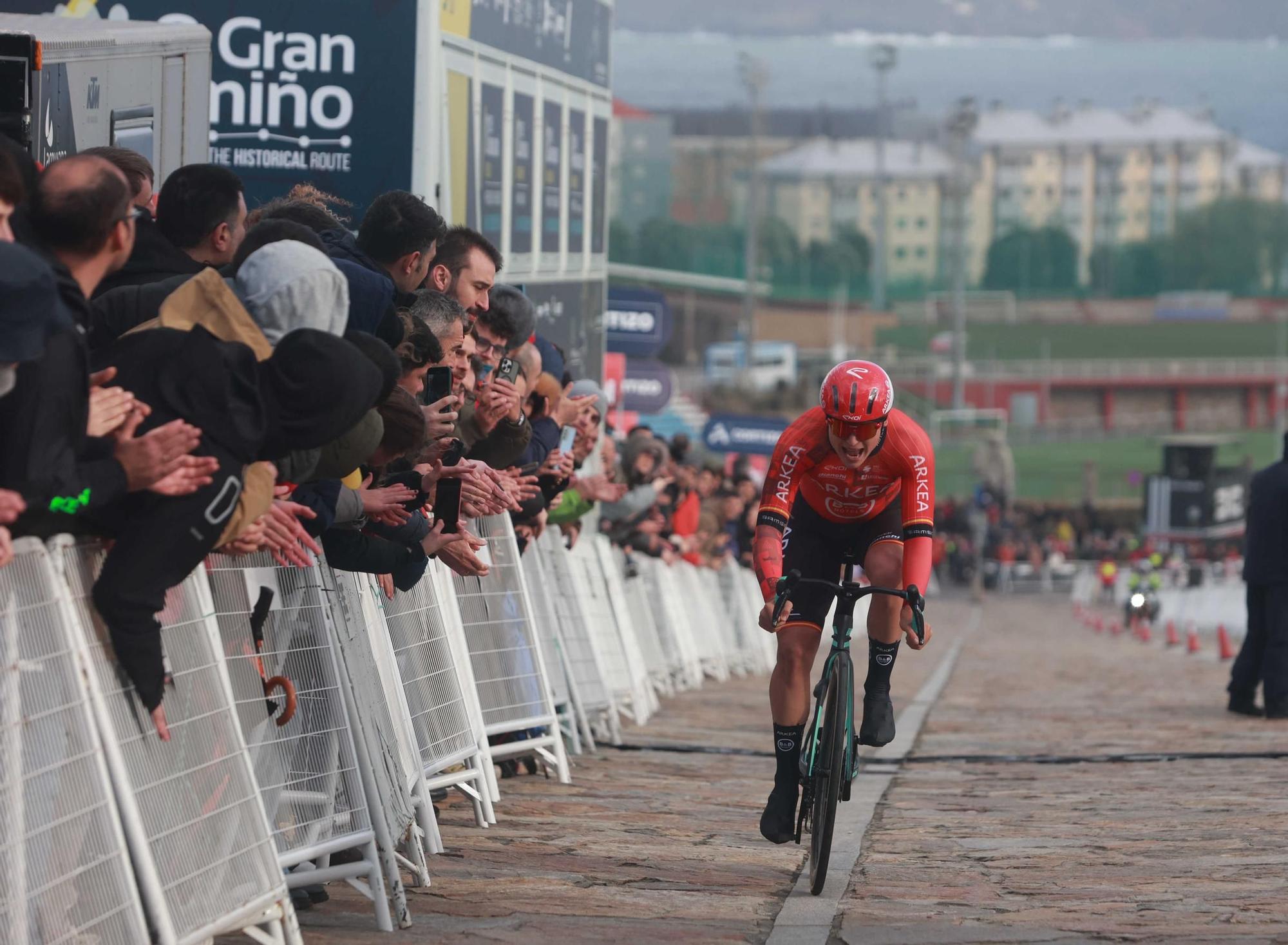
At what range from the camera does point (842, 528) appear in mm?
8508

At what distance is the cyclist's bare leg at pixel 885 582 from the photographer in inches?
321

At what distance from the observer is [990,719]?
1589 centimetres

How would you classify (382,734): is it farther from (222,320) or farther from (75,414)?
(75,414)

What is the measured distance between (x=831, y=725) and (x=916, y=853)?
94 cm

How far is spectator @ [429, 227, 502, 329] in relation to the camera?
860cm

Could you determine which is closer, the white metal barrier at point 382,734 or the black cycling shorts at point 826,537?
the white metal barrier at point 382,734

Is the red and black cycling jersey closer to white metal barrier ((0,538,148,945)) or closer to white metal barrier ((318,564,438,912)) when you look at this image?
white metal barrier ((318,564,438,912))

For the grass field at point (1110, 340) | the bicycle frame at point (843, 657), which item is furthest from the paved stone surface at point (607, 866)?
the grass field at point (1110, 340)

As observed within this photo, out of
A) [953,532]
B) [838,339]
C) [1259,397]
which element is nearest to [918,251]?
[838,339]

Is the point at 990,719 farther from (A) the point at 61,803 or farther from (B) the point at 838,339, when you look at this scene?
(B) the point at 838,339

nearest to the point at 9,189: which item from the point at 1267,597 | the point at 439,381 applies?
the point at 439,381

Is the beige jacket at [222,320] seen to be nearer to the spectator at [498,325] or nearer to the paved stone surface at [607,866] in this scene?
the paved stone surface at [607,866]

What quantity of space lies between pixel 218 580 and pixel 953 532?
70.3 m

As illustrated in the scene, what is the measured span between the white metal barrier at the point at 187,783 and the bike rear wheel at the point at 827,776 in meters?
2.16
